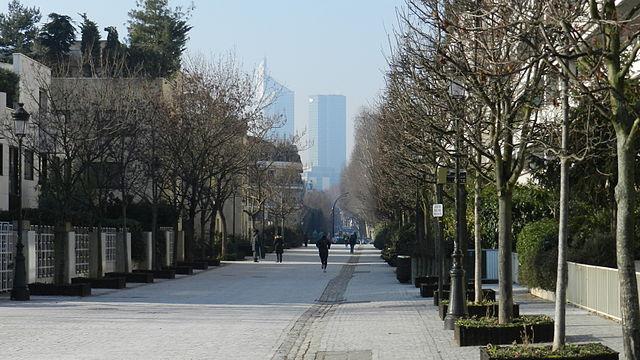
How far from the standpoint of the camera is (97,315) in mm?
22641

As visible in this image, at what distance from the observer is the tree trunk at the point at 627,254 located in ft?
29.1

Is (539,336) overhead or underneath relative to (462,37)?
underneath

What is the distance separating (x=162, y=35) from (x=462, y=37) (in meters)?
73.5

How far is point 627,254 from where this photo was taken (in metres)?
9.02

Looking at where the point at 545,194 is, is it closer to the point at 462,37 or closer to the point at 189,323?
the point at 189,323

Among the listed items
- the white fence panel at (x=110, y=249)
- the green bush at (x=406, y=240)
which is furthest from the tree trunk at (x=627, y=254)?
the green bush at (x=406, y=240)

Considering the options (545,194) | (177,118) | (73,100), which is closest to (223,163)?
(177,118)

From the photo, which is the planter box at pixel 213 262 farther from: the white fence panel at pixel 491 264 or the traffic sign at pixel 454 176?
the traffic sign at pixel 454 176

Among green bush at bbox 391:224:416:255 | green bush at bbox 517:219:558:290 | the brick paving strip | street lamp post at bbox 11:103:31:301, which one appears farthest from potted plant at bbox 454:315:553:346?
green bush at bbox 391:224:416:255

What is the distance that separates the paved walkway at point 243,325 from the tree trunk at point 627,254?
517cm

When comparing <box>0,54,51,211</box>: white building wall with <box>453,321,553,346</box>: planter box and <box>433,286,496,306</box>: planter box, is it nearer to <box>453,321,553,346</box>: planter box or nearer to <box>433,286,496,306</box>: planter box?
<box>433,286,496,306</box>: planter box

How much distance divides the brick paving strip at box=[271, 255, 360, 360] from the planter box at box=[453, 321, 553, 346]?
2.45 m

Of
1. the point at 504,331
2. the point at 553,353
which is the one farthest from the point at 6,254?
the point at 553,353

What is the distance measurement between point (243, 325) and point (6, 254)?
1046 centimetres
